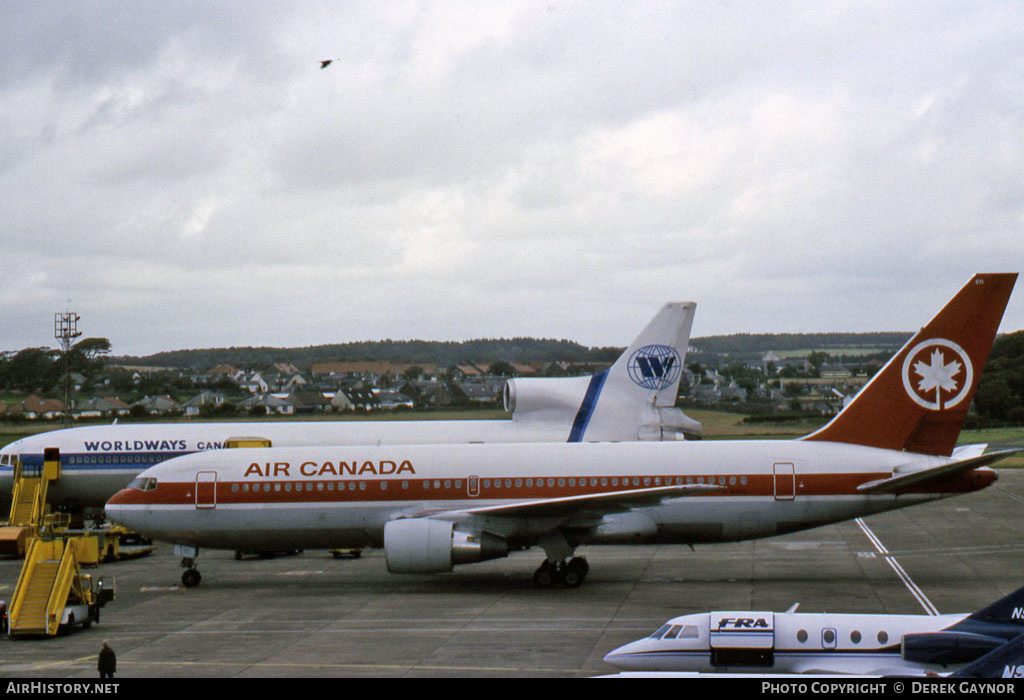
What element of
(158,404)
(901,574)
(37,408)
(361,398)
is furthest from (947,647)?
(37,408)

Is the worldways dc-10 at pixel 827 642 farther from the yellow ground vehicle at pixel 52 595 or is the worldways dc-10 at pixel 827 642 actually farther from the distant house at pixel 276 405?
the distant house at pixel 276 405

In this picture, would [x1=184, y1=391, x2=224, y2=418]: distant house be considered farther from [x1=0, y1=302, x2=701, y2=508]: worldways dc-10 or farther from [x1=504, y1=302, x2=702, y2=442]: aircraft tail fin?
[x1=504, y1=302, x2=702, y2=442]: aircraft tail fin

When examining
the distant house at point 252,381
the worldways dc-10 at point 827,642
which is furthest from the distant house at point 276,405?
the worldways dc-10 at point 827,642

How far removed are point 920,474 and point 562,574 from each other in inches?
432

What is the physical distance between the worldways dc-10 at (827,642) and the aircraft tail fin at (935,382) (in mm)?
14273

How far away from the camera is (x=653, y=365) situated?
1705 inches

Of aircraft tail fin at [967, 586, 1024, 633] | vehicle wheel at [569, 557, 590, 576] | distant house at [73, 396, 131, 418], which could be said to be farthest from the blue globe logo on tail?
distant house at [73, 396, 131, 418]

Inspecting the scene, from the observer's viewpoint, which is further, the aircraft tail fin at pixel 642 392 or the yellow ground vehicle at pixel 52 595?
the aircraft tail fin at pixel 642 392

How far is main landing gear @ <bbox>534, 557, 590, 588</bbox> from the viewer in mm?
32906

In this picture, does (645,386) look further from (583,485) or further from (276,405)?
(276,405)

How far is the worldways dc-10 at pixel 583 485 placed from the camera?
105 ft

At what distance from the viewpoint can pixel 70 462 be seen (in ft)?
148
